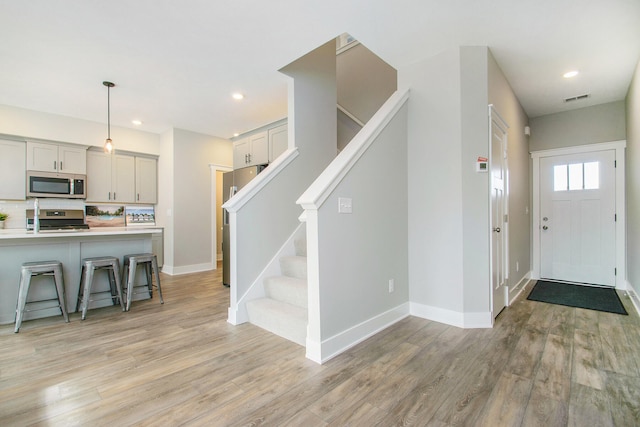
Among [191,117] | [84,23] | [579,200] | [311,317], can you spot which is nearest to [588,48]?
[579,200]

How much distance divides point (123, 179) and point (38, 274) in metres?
3.00

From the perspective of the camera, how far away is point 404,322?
112 inches

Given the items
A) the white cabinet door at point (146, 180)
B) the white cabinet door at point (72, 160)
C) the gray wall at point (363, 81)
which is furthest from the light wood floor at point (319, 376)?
the gray wall at point (363, 81)

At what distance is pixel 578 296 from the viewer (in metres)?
3.74

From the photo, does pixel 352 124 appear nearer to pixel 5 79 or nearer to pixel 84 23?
pixel 84 23

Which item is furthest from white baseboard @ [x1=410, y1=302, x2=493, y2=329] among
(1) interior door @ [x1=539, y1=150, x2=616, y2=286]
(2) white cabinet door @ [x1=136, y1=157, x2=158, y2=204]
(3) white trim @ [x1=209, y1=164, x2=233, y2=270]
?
(2) white cabinet door @ [x1=136, y1=157, x2=158, y2=204]

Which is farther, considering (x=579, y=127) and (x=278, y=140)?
(x=579, y=127)

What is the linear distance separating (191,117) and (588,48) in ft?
17.2

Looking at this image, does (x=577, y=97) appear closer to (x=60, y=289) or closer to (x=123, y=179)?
(x=60, y=289)

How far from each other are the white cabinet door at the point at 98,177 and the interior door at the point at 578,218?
7578mm

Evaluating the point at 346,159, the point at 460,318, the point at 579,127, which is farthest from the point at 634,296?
the point at 346,159

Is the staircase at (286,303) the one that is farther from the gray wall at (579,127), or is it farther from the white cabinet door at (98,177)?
the gray wall at (579,127)

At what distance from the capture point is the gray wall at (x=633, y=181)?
10.5ft

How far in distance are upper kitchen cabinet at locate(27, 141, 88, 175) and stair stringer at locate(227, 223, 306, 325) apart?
13.7 ft
